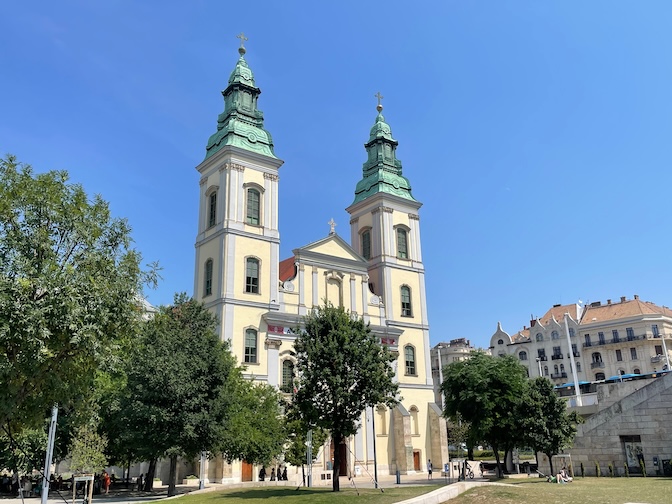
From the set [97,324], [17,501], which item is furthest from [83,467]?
[97,324]

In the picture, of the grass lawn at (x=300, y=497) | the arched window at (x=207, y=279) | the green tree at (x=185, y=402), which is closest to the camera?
the grass lawn at (x=300, y=497)

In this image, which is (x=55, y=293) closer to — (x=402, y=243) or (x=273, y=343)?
(x=273, y=343)

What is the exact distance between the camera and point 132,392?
3056 cm

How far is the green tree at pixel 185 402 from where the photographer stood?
29.4m

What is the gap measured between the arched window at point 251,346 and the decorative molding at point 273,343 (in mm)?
1001

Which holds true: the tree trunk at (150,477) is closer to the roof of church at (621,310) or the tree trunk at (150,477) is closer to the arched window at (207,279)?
the arched window at (207,279)

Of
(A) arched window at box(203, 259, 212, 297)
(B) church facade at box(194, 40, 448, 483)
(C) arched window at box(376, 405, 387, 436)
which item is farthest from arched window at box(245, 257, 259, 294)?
(C) arched window at box(376, 405, 387, 436)

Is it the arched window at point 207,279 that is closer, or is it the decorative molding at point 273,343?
the decorative molding at point 273,343

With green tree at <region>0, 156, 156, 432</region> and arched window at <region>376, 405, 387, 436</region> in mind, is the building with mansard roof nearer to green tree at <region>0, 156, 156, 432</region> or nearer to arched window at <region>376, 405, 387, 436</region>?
arched window at <region>376, 405, 387, 436</region>

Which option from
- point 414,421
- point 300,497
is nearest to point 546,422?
point 300,497

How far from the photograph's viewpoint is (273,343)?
1710 inches

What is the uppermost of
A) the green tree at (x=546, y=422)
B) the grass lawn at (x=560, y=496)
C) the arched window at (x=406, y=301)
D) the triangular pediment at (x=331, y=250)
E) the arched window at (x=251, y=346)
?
the triangular pediment at (x=331, y=250)

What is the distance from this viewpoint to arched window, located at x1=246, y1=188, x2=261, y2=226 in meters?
46.1

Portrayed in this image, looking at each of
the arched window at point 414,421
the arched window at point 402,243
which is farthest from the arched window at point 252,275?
the arched window at point 414,421
